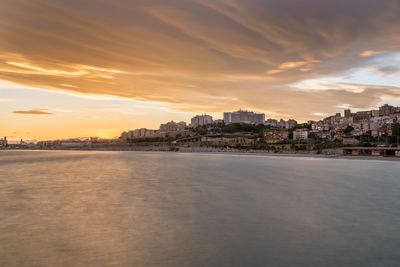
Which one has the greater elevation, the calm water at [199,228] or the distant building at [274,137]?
the distant building at [274,137]

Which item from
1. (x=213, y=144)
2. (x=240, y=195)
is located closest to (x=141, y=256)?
(x=240, y=195)

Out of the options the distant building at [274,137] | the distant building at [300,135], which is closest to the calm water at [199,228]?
the distant building at [274,137]

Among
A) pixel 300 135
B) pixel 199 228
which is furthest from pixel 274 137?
pixel 199 228

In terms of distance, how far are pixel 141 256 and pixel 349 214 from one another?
9.61 m

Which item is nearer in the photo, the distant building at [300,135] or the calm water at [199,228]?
the calm water at [199,228]

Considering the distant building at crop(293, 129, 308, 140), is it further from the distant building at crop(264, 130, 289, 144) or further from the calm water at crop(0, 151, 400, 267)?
the calm water at crop(0, 151, 400, 267)

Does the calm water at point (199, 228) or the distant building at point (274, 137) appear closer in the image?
the calm water at point (199, 228)

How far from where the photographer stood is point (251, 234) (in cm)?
968

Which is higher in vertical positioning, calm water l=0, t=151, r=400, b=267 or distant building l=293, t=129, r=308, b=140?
distant building l=293, t=129, r=308, b=140

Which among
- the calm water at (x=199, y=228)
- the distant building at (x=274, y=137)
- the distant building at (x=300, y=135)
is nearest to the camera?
the calm water at (x=199, y=228)

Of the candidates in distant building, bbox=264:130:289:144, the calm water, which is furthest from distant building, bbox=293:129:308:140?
the calm water

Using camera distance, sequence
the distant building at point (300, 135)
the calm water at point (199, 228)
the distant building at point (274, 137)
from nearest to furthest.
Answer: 1. the calm water at point (199, 228)
2. the distant building at point (274, 137)
3. the distant building at point (300, 135)

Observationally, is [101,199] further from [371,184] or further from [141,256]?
[371,184]

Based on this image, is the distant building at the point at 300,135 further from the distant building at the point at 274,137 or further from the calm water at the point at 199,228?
the calm water at the point at 199,228
